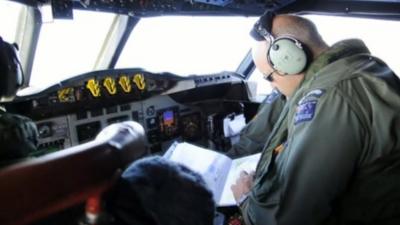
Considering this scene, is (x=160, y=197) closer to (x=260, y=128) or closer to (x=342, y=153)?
(x=342, y=153)

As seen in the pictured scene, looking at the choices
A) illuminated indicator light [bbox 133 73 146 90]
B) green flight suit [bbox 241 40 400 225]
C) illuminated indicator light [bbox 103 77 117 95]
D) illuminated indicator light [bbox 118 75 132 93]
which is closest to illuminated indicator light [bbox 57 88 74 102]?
illuminated indicator light [bbox 103 77 117 95]

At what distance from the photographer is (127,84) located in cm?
252

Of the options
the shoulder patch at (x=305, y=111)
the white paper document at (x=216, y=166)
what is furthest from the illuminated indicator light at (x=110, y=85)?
the shoulder patch at (x=305, y=111)

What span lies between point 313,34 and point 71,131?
156cm

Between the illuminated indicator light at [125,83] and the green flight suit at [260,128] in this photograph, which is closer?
the illuminated indicator light at [125,83]

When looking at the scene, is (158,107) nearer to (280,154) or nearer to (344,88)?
(280,154)

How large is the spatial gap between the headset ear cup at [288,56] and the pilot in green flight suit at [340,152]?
7cm

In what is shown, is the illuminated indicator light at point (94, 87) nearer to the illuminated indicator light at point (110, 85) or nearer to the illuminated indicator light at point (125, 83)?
the illuminated indicator light at point (110, 85)

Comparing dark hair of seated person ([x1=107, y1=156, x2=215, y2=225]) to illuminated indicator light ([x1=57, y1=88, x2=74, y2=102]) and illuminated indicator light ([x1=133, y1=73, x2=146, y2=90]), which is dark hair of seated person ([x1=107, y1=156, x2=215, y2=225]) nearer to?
illuminated indicator light ([x1=57, y1=88, x2=74, y2=102])

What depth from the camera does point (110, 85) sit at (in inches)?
95.8

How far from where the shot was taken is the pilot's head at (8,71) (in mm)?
1047

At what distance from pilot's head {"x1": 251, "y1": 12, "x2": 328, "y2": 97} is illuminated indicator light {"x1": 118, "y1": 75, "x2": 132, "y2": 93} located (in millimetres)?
1205

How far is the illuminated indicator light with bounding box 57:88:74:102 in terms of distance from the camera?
222cm

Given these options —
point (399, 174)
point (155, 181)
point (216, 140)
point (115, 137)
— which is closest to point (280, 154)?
point (399, 174)
